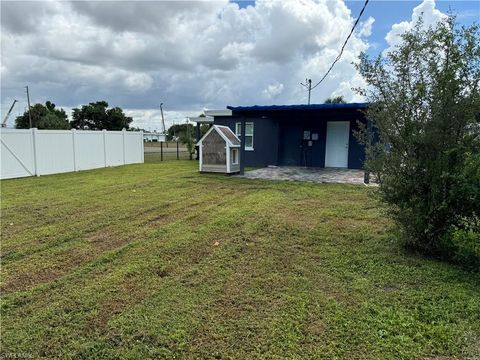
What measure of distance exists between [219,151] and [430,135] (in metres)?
8.89

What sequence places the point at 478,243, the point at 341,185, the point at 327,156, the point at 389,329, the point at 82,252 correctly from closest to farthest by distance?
1. the point at 389,329
2. the point at 478,243
3. the point at 82,252
4. the point at 341,185
5. the point at 327,156

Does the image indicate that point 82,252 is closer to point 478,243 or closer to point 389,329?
point 389,329

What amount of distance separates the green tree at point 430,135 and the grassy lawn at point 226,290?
0.50 metres

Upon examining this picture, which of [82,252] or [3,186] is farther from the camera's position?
[3,186]

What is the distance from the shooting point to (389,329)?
256cm

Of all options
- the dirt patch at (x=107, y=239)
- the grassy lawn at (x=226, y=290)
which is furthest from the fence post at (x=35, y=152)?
the dirt patch at (x=107, y=239)

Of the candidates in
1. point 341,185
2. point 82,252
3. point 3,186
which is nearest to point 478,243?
point 82,252

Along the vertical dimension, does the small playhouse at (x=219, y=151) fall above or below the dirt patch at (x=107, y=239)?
above

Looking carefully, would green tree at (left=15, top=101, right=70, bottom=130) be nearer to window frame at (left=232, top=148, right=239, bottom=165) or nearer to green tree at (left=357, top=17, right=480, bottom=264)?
window frame at (left=232, top=148, right=239, bottom=165)

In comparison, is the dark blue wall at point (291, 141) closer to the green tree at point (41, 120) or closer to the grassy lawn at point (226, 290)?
the grassy lawn at point (226, 290)

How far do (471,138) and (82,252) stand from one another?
465cm

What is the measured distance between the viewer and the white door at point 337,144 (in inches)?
562

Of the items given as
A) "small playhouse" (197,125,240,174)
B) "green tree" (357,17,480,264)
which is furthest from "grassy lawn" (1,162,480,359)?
"small playhouse" (197,125,240,174)

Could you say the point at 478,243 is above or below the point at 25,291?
above
